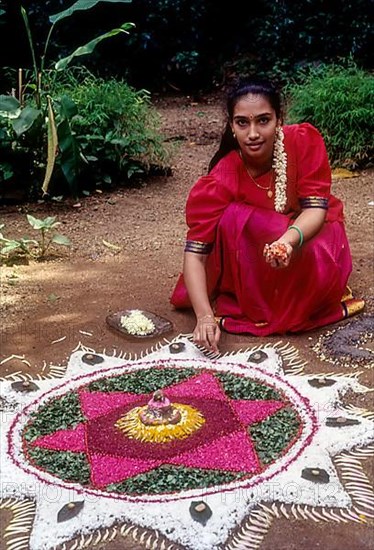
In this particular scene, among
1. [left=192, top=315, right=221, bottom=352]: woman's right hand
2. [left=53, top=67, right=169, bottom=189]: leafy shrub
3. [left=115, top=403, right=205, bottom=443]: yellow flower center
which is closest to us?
[left=115, top=403, right=205, bottom=443]: yellow flower center

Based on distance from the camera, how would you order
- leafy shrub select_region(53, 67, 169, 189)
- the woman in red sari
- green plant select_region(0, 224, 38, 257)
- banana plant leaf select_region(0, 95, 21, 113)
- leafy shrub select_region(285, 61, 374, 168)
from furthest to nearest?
leafy shrub select_region(285, 61, 374, 168) → leafy shrub select_region(53, 67, 169, 189) → banana plant leaf select_region(0, 95, 21, 113) → green plant select_region(0, 224, 38, 257) → the woman in red sari

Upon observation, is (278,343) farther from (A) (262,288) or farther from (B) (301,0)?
(B) (301,0)

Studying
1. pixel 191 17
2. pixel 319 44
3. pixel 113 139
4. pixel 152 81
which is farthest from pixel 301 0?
pixel 113 139

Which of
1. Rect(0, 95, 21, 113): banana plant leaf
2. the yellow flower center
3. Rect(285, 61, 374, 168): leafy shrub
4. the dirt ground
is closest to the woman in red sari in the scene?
the dirt ground

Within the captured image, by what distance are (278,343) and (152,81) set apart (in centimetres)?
666

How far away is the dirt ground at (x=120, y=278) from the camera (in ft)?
9.47

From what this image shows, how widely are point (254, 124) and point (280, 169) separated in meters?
0.22

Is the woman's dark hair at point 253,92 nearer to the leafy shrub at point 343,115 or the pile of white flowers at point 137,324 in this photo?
the pile of white flowers at point 137,324

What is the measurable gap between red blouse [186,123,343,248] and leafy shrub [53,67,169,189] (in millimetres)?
2466

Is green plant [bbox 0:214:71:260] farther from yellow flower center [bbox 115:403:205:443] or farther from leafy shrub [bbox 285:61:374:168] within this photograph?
leafy shrub [bbox 285:61:374:168]

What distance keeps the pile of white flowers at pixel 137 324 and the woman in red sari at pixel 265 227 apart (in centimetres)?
22

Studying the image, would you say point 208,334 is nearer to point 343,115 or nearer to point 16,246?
point 16,246

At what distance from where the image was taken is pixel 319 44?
841 cm

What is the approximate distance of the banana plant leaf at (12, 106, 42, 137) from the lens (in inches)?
182
